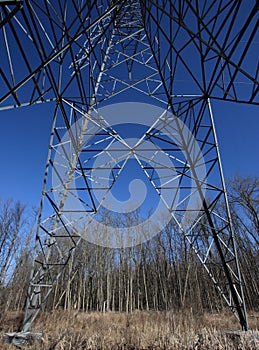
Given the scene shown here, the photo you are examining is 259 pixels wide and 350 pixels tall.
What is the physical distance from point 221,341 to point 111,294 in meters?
24.6

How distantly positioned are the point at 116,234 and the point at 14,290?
40.1 feet

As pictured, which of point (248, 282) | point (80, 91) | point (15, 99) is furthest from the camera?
point (248, 282)

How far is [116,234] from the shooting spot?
27.9 metres

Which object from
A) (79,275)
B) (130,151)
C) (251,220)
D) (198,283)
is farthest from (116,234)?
(130,151)

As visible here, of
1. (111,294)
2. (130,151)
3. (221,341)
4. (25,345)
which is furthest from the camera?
(111,294)

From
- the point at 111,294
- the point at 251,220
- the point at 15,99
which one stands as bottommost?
the point at 111,294

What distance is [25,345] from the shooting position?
4660 mm

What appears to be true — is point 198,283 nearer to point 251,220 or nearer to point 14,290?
point 251,220

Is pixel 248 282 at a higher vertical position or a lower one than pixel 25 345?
higher

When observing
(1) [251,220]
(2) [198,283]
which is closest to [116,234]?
(2) [198,283]

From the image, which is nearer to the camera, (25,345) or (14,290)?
(25,345)

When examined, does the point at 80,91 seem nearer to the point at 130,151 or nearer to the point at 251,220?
the point at 130,151

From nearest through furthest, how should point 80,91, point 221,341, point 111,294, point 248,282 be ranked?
point 221,341
point 80,91
point 248,282
point 111,294

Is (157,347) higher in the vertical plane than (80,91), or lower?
lower
